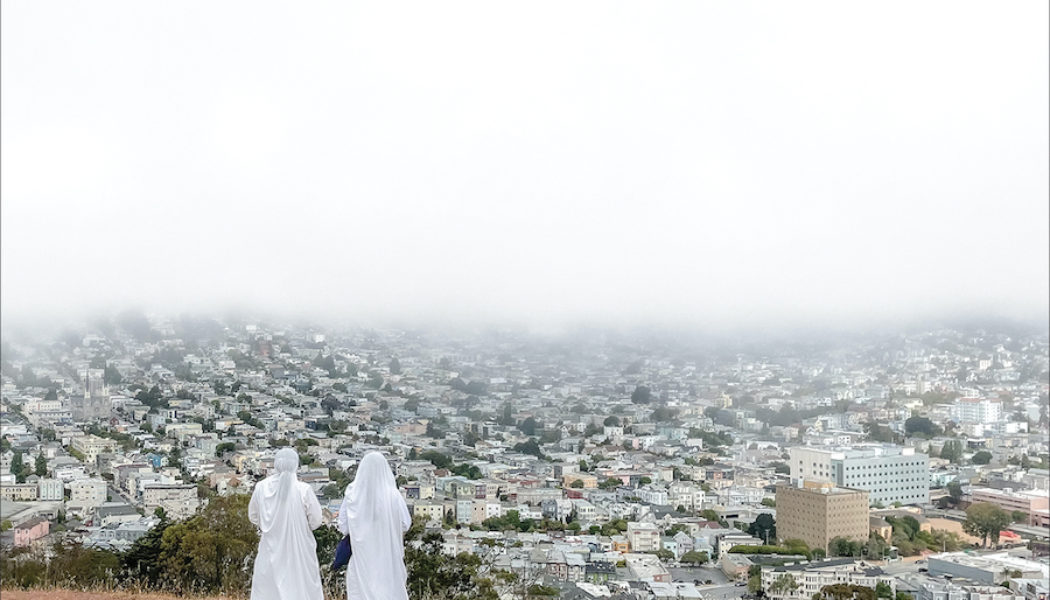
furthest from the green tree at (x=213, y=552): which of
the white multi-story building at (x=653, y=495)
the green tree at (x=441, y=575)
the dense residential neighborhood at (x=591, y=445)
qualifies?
the white multi-story building at (x=653, y=495)

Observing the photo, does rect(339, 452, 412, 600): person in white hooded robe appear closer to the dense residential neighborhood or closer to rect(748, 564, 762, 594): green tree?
the dense residential neighborhood

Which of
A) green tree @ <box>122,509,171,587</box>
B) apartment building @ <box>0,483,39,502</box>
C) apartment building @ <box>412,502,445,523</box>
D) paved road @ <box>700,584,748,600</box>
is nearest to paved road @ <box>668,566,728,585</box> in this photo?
paved road @ <box>700,584,748,600</box>

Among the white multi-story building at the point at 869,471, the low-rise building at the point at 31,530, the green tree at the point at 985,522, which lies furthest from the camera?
the white multi-story building at the point at 869,471

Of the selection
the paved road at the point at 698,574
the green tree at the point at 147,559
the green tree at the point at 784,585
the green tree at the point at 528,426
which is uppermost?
the green tree at the point at 528,426

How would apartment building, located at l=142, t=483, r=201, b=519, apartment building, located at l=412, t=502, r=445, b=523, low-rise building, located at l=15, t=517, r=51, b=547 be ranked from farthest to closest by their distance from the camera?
apartment building, located at l=412, t=502, r=445, b=523, apartment building, located at l=142, t=483, r=201, b=519, low-rise building, located at l=15, t=517, r=51, b=547

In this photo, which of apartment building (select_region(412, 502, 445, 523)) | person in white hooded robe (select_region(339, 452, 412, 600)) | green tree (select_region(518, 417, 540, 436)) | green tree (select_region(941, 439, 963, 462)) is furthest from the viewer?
green tree (select_region(518, 417, 540, 436))

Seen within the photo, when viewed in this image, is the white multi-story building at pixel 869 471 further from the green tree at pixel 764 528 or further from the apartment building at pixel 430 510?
the apartment building at pixel 430 510

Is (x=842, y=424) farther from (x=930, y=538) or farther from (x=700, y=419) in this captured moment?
(x=930, y=538)
